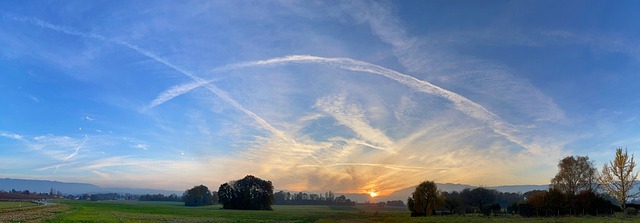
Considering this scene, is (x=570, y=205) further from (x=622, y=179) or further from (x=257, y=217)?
(x=257, y=217)

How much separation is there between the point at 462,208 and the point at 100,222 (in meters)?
94.4

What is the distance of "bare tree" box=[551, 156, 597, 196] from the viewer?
8975 centimetres

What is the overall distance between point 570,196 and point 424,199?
30.6m

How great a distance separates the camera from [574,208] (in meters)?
73.8

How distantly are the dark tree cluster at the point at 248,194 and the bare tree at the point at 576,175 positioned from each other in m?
97.9

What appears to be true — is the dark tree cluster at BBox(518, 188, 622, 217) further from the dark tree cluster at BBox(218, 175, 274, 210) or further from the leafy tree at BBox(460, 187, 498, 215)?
the dark tree cluster at BBox(218, 175, 274, 210)

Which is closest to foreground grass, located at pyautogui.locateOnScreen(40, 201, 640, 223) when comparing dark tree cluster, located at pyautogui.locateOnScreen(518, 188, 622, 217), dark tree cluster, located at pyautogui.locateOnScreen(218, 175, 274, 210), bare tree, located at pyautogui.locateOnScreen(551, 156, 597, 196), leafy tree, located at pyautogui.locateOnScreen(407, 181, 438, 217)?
leafy tree, located at pyautogui.locateOnScreen(407, 181, 438, 217)

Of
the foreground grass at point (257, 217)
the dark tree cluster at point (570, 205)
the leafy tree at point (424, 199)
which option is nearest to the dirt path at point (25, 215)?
the foreground grass at point (257, 217)

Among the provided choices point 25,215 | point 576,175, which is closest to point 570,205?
point 576,175

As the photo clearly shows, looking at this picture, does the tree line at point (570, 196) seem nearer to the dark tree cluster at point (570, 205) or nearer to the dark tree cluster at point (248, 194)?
the dark tree cluster at point (570, 205)

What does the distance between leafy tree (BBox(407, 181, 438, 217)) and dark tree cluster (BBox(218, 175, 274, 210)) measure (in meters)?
70.7

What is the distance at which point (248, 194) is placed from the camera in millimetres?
152125

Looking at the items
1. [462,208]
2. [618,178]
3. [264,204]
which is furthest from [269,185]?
[618,178]

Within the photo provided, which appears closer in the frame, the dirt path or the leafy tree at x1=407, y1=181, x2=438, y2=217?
the dirt path
